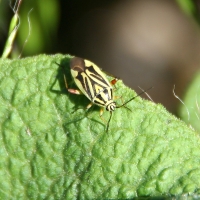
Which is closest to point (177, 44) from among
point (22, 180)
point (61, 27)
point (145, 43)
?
point (145, 43)

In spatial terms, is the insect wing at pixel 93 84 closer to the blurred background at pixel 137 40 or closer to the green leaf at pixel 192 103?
the green leaf at pixel 192 103

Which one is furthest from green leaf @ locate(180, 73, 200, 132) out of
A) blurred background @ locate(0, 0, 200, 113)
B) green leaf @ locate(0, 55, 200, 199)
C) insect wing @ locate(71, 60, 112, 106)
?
green leaf @ locate(0, 55, 200, 199)

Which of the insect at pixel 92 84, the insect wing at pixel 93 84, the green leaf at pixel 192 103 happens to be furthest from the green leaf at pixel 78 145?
the green leaf at pixel 192 103

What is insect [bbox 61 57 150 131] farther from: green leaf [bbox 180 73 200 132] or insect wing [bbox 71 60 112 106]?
green leaf [bbox 180 73 200 132]

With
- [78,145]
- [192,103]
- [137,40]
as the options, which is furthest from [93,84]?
[137,40]

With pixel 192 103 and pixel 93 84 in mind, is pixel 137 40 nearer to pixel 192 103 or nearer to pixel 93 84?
pixel 192 103
